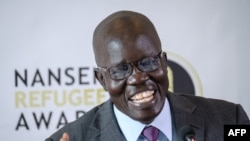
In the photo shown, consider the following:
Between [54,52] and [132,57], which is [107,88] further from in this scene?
[54,52]

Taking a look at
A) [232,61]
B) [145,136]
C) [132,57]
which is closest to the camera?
[132,57]

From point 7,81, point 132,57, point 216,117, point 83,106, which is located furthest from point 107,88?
point 7,81

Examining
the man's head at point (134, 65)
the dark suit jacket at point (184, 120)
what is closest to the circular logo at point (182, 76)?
the dark suit jacket at point (184, 120)

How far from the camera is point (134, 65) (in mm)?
1273

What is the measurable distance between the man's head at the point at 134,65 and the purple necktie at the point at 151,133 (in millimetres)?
29

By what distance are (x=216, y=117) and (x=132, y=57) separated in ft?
1.34

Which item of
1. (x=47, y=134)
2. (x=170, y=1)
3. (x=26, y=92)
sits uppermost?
(x=170, y=1)

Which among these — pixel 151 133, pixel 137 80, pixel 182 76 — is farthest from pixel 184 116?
pixel 182 76

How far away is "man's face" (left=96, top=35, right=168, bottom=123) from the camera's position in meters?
1.28

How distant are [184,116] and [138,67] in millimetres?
287

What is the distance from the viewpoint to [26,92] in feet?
7.47

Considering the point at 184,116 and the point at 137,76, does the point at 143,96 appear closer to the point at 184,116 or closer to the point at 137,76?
the point at 137,76

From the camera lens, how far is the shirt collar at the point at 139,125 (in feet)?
4.56

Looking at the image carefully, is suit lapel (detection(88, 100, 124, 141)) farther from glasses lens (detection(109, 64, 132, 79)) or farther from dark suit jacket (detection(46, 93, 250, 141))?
glasses lens (detection(109, 64, 132, 79))
